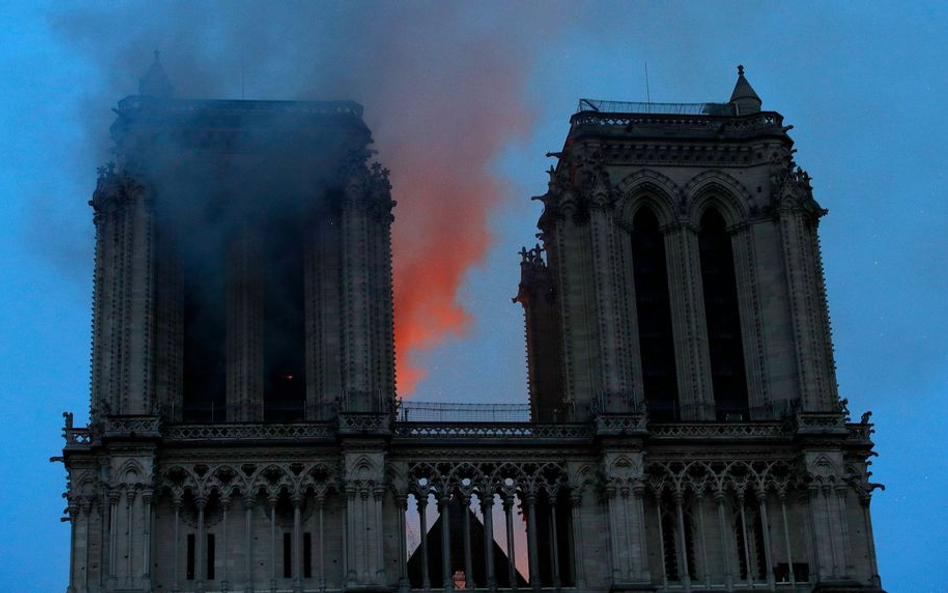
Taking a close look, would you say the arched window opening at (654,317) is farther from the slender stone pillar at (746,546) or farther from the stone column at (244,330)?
the stone column at (244,330)

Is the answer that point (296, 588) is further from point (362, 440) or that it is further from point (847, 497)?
point (847, 497)

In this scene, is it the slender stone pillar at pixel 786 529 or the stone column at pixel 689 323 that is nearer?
the slender stone pillar at pixel 786 529

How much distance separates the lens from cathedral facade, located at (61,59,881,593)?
59469 mm

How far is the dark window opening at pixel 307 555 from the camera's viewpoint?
196 ft

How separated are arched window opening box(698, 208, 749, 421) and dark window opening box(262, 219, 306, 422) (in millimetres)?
14736

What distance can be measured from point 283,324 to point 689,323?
14391 millimetres

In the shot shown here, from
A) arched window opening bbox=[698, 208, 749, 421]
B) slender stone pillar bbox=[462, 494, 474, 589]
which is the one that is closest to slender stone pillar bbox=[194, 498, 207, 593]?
slender stone pillar bbox=[462, 494, 474, 589]

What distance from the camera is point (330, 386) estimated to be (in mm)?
61844

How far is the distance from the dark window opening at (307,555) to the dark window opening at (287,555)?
0.43 m

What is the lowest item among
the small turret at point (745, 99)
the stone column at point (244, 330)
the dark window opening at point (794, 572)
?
the dark window opening at point (794, 572)

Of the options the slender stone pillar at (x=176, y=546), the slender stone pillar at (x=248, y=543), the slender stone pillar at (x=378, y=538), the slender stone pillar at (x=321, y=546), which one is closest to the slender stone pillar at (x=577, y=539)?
the slender stone pillar at (x=378, y=538)

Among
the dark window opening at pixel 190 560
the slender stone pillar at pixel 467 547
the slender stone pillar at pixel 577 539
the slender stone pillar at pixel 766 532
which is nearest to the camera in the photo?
the dark window opening at pixel 190 560

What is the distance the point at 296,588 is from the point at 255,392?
23.5ft

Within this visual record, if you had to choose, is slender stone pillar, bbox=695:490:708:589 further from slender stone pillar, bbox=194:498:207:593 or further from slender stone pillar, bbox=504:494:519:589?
slender stone pillar, bbox=194:498:207:593
